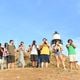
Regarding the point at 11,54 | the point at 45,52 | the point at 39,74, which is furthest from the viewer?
the point at 11,54

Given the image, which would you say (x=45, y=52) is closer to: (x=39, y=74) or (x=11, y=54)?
(x=11, y=54)

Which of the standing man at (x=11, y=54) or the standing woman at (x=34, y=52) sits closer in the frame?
the standing man at (x=11, y=54)

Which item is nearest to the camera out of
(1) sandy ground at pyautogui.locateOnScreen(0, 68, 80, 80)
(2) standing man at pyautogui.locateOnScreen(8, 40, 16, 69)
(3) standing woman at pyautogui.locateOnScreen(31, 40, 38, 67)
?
(1) sandy ground at pyautogui.locateOnScreen(0, 68, 80, 80)

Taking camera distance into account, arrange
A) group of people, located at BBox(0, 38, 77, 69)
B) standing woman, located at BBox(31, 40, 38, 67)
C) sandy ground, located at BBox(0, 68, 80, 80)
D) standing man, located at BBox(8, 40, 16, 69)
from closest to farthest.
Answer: sandy ground, located at BBox(0, 68, 80, 80) → group of people, located at BBox(0, 38, 77, 69) → standing man, located at BBox(8, 40, 16, 69) → standing woman, located at BBox(31, 40, 38, 67)

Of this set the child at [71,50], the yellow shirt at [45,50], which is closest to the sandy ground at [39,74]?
the child at [71,50]

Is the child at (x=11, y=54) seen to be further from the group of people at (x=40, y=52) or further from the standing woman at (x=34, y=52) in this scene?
the standing woman at (x=34, y=52)

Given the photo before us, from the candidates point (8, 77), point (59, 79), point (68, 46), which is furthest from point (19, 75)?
point (68, 46)

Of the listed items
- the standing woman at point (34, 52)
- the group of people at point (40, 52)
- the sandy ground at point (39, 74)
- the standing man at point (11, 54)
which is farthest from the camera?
the standing woman at point (34, 52)

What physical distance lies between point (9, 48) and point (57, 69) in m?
3.70

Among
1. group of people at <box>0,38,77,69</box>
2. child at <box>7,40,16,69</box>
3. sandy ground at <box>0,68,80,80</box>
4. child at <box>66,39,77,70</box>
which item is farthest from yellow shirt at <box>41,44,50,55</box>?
child at <box>7,40,16,69</box>

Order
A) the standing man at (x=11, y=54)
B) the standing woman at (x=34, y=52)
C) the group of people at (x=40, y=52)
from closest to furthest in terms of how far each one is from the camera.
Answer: the group of people at (x=40, y=52) < the standing man at (x=11, y=54) < the standing woman at (x=34, y=52)

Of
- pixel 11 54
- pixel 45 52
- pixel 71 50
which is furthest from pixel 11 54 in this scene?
pixel 71 50

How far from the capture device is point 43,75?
72.9ft

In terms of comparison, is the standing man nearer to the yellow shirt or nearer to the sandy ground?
the sandy ground
